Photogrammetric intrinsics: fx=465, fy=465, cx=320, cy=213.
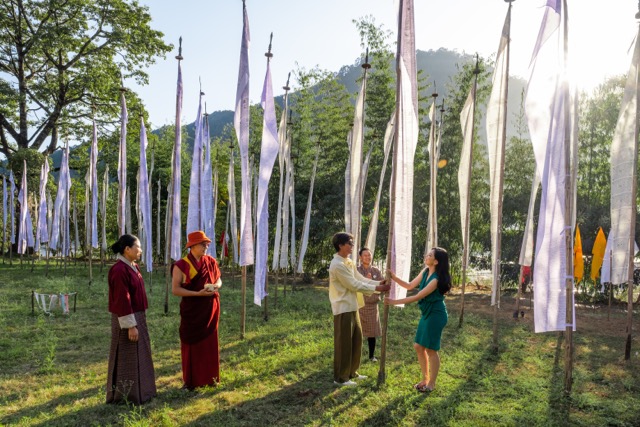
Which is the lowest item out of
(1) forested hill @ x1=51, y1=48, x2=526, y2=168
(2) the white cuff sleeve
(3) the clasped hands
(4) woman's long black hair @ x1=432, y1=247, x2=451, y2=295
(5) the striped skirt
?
(5) the striped skirt

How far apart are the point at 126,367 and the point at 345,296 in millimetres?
2204

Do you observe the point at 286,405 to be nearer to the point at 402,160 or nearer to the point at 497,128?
the point at 402,160

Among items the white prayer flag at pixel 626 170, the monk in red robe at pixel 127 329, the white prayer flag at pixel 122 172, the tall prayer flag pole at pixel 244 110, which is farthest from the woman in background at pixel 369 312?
the white prayer flag at pixel 122 172

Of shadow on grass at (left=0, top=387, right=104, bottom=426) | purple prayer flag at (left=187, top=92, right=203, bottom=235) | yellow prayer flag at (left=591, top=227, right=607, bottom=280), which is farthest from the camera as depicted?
yellow prayer flag at (left=591, top=227, right=607, bottom=280)

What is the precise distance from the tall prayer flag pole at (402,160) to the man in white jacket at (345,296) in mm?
311

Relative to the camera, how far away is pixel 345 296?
15.9ft

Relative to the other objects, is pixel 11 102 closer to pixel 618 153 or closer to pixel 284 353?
pixel 284 353

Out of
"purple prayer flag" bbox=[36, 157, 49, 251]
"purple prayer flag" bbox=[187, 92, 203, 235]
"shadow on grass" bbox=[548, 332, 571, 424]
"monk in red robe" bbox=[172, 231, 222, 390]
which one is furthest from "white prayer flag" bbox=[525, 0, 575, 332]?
"purple prayer flag" bbox=[36, 157, 49, 251]

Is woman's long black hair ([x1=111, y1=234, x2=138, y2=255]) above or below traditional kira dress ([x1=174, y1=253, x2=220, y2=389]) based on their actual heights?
above

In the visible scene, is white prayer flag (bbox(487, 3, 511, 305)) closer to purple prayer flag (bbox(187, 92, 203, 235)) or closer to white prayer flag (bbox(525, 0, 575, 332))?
white prayer flag (bbox(525, 0, 575, 332))

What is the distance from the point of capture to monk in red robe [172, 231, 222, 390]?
182 inches

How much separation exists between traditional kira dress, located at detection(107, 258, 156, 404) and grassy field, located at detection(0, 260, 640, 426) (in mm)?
162

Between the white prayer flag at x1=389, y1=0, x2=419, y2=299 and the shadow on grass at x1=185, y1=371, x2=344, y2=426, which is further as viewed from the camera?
the white prayer flag at x1=389, y1=0, x2=419, y2=299

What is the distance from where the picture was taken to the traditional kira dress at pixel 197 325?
4.66 metres
